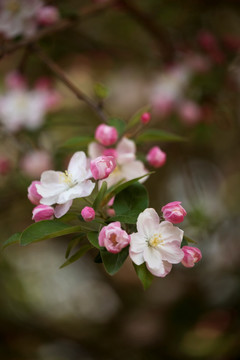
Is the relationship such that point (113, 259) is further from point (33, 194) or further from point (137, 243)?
point (33, 194)

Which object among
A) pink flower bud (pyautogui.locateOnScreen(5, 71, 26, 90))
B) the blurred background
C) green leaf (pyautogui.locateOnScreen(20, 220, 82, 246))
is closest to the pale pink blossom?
the blurred background

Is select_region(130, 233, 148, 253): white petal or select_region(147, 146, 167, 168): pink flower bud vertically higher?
select_region(130, 233, 148, 253): white petal

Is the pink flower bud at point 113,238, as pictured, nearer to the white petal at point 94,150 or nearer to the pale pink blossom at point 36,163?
the white petal at point 94,150

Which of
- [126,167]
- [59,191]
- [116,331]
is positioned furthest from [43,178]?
[116,331]

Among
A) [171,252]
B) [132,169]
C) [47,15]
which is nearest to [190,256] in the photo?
[171,252]

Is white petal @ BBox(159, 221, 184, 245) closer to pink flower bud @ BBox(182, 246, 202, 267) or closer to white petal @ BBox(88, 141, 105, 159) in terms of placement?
pink flower bud @ BBox(182, 246, 202, 267)

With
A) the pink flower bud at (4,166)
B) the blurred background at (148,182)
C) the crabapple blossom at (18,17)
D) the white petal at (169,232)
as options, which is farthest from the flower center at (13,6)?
the white petal at (169,232)
